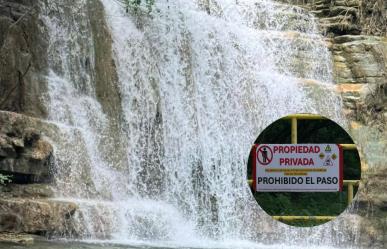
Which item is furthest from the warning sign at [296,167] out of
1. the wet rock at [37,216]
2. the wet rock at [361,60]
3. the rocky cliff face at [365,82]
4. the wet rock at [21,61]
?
the wet rock at [361,60]

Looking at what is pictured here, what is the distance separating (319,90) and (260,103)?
101 cm

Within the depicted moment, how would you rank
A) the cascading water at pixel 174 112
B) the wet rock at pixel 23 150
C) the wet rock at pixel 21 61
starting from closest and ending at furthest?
1. the wet rock at pixel 23 150
2. the wet rock at pixel 21 61
3. the cascading water at pixel 174 112

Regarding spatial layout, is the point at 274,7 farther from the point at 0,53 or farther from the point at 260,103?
the point at 0,53

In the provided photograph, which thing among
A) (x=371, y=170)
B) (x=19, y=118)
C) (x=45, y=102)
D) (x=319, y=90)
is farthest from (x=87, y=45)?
(x=371, y=170)

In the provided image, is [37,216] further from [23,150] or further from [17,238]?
[23,150]

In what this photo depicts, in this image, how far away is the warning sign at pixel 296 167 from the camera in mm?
7703

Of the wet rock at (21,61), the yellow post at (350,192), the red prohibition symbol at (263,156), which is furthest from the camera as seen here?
the yellow post at (350,192)

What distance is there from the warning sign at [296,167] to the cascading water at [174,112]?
59.5 inches

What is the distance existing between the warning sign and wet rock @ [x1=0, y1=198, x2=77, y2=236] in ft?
6.76

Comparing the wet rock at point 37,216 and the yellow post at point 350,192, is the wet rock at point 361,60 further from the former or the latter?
the wet rock at point 37,216

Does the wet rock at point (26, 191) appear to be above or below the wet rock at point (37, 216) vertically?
above

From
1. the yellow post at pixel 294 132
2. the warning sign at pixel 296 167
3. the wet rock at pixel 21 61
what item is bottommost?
the warning sign at pixel 296 167

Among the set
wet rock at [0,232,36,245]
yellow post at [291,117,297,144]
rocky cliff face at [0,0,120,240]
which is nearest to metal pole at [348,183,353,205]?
yellow post at [291,117,297,144]

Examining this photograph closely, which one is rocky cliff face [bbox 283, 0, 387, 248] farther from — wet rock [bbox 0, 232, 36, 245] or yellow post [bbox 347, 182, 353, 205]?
wet rock [bbox 0, 232, 36, 245]
